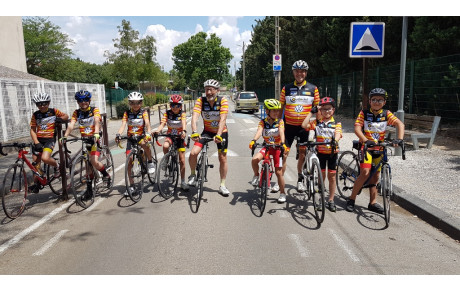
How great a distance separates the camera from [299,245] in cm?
425

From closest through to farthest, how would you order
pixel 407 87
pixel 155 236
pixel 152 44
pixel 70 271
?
pixel 70 271
pixel 155 236
pixel 407 87
pixel 152 44

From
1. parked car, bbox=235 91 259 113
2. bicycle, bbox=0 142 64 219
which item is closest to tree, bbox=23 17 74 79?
parked car, bbox=235 91 259 113

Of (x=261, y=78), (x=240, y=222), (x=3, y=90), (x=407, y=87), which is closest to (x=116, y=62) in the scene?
(x=261, y=78)

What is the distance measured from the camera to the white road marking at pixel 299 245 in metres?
3.99

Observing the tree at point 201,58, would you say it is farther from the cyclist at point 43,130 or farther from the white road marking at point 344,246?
the white road marking at point 344,246

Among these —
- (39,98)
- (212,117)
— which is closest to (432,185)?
(212,117)

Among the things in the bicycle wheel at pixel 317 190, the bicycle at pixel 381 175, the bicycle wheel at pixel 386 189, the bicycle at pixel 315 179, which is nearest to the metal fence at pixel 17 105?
the bicycle at pixel 315 179

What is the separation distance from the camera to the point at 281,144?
5.63m

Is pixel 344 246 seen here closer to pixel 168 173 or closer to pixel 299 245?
pixel 299 245

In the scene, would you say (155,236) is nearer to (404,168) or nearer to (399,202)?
(399,202)

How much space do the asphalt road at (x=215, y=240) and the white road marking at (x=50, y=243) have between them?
2 cm

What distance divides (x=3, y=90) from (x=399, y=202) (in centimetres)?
1334

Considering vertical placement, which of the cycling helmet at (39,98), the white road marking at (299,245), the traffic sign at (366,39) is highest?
the traffic sign at (366,39)

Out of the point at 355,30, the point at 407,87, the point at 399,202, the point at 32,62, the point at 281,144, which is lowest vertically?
the point at 399,202
